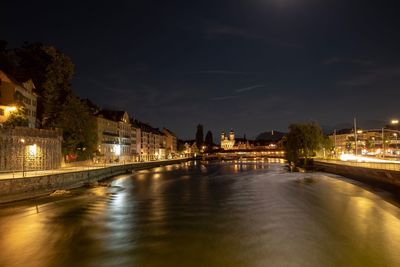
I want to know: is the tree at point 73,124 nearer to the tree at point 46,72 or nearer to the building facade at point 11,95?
the tree at point 46,72

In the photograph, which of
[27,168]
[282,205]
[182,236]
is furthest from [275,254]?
→ [27,168]

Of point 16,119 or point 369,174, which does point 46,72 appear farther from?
point 369,174

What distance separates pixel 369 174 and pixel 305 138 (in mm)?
47819

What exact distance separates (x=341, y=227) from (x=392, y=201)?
14270mm

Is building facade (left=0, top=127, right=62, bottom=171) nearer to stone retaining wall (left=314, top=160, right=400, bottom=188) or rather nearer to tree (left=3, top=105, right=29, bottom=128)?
tree (left=3, top=105, right=29, bottom=128)

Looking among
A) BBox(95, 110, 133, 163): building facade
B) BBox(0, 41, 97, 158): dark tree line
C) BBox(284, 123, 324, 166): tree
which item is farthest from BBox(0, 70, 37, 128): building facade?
BBox(284, 123, 324, 166): tree

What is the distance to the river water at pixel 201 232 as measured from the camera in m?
18.8

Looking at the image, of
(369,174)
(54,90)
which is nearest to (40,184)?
(54,90)

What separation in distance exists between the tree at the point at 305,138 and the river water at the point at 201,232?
58.7m

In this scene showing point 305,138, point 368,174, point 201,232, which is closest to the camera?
point 201,232

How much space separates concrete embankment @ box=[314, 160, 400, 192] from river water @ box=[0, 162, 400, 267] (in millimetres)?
3000

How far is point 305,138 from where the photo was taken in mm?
98562

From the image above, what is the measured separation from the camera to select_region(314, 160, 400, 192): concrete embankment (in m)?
41.7

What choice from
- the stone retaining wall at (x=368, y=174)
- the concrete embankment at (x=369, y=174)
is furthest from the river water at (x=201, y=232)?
the stone retaining wall at (x=368, y=174)
